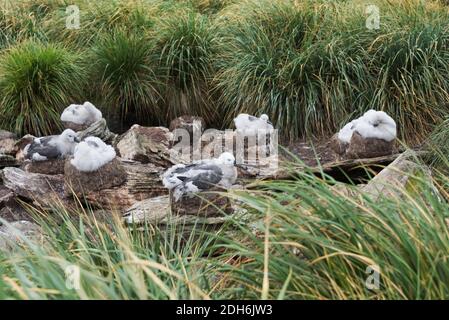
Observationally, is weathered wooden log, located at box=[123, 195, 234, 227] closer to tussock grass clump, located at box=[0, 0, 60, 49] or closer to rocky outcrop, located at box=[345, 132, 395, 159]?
rocky outcrop, located at box=[345, 132, 395, 159]

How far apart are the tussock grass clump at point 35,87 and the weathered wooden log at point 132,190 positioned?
7.27 feet

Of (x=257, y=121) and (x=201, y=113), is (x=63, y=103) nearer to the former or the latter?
(x=201, y=113)

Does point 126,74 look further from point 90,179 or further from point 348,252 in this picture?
point 348,252

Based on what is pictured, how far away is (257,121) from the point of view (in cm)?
656

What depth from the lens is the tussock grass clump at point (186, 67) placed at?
8023mm

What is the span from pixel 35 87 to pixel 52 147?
1840 mm

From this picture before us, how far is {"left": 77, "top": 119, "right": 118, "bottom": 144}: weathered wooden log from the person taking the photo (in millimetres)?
6989

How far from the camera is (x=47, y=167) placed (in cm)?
630

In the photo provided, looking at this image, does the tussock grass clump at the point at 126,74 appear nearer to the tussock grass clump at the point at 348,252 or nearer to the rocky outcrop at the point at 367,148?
the rocky outcrop at the point at 367,148

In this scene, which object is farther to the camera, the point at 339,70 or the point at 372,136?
the point at 339,70

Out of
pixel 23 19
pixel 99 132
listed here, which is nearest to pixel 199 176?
pixel 99 132

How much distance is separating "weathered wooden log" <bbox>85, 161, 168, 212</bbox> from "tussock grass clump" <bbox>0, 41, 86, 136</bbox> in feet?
7.27

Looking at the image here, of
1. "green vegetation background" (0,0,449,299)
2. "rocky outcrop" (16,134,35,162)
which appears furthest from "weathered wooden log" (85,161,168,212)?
"rocky outcrop" (16,134,35,162)

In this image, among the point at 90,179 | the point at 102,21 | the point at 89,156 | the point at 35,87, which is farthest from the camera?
the point at 102,21
